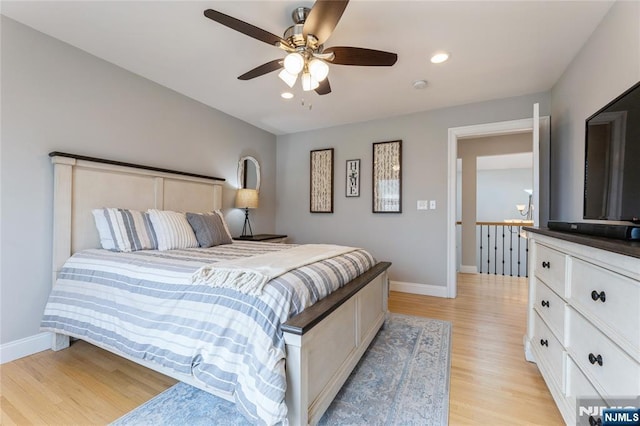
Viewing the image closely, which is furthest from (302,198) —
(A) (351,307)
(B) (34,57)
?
(B) (34,57)

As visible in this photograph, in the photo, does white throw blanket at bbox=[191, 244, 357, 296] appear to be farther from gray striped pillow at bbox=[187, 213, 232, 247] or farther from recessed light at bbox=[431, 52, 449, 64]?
recessed light at bbox=[431, 52, 449, 64]

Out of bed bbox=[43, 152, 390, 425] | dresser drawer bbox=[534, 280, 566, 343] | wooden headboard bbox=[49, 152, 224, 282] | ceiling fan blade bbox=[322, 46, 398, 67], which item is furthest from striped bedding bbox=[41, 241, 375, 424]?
ceiling fan blade bbox=[322, 46, 398, 67]

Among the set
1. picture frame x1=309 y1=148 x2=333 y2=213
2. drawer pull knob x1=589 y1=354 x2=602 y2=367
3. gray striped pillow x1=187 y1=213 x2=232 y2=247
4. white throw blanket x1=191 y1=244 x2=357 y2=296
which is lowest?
drawer pull knob x1=589 y1=354 x2=602 y2=367

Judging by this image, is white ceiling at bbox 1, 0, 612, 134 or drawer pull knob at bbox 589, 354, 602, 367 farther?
white ceiling at bbox 1, 0, 612, 134

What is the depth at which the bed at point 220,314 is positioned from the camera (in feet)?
3.99

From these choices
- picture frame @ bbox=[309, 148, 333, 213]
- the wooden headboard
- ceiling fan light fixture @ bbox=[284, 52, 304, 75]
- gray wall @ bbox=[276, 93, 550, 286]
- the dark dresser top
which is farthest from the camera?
picture frame @ bbox=[309, 148, 333, 213]

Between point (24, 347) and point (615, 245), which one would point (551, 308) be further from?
point (24, 347)

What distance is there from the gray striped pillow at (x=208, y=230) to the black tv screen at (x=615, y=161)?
286 cm

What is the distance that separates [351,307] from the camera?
1820 millimetres

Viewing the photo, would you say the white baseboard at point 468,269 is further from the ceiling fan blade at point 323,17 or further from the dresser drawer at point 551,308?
the ceiling fan blade at point 323,17

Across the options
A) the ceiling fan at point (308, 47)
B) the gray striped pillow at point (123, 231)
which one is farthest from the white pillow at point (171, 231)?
the ceiling fan at point (308, 47)

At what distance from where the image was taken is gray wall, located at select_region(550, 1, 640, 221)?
1.63 meters

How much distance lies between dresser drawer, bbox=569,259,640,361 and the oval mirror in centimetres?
367

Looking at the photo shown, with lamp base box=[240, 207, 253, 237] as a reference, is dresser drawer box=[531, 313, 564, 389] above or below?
below
